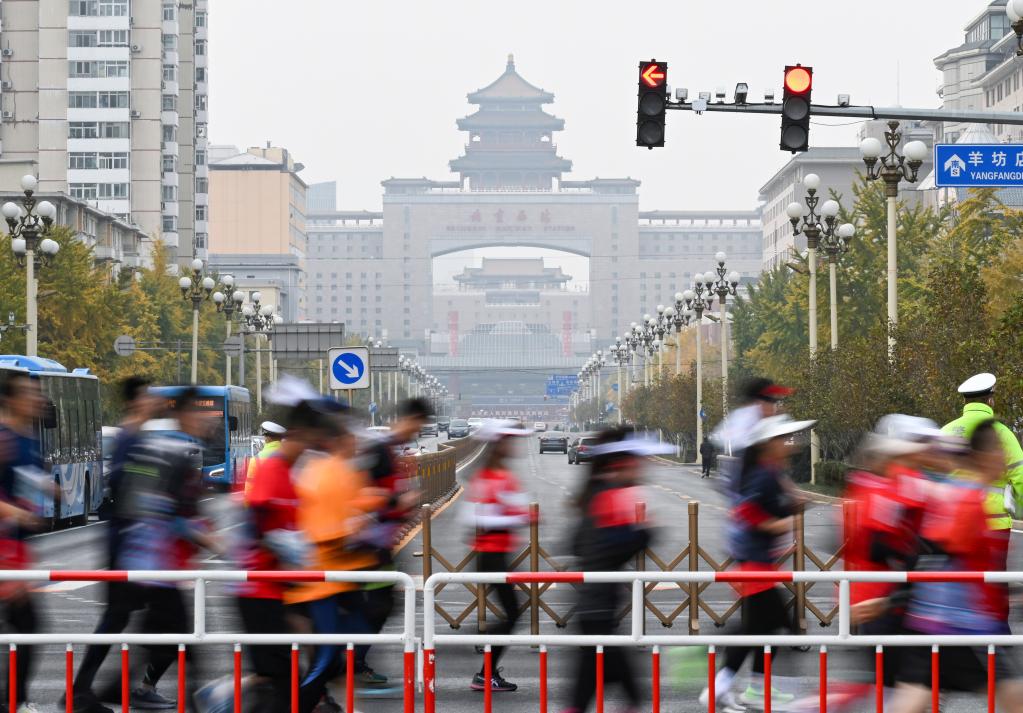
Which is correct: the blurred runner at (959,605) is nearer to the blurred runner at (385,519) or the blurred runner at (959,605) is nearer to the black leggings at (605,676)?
the black leggings at (605,676)

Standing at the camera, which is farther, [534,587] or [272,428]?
[272,428]

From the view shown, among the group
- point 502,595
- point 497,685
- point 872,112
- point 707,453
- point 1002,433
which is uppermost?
point 872,112

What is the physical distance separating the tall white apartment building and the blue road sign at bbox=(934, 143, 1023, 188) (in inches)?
3916

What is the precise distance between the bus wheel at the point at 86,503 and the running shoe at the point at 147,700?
24103mm

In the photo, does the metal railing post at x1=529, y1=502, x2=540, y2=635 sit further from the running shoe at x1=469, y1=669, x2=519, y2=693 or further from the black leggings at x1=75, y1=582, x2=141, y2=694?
the black leggings at x1=75, y1=582, x2=141, y2=694

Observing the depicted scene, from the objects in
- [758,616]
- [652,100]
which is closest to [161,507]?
[758,616]

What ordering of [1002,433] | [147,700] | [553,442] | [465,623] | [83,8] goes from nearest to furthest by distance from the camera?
1. [147,700]
2. [1002,433]
3. [465,623]
4. [553,442]
5. [83,8]

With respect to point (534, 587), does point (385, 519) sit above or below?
above

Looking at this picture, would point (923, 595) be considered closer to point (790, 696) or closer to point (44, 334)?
point (790, 696)

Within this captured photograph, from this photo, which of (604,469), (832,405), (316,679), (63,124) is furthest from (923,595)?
(63,124)

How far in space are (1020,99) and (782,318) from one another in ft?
130

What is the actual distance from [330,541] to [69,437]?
23.7 meters

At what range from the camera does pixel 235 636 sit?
29.6 ft

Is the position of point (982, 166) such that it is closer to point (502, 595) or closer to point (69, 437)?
point (502, 595)
